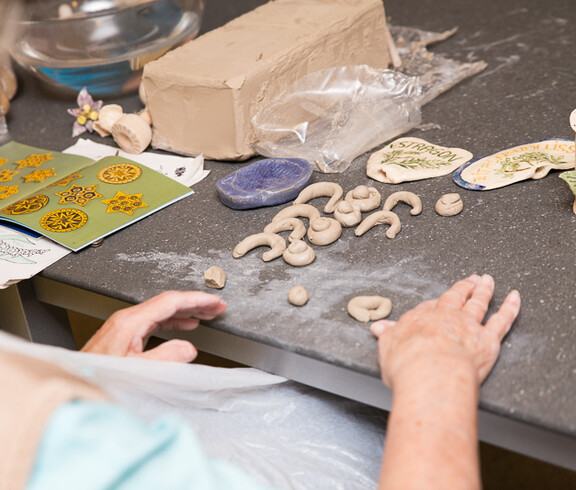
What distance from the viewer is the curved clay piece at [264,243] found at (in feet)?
2.59

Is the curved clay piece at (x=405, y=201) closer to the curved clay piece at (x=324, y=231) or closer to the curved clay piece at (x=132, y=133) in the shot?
the curved clay piece at (x=324, y=231)

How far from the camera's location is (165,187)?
965 millimetres

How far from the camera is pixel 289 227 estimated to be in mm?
840

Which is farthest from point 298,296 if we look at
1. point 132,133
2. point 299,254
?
point 132,133

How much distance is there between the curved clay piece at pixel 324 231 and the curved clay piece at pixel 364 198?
0.05m

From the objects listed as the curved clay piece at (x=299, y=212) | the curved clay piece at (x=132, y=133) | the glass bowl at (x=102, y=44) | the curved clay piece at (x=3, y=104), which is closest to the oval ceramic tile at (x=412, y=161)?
the curved clay piece at (x=299, y=212)

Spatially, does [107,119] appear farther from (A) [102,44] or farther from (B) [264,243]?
(B) [264,243]

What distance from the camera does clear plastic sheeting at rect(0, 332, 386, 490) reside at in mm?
608

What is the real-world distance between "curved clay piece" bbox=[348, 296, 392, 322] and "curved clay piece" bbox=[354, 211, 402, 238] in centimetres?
13

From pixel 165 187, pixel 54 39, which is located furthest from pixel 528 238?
pixel 54 39

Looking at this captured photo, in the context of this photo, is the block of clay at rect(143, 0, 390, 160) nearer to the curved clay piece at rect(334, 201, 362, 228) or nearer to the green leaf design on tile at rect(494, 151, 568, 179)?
the curved clay piece at rect(334, 201, 362, 228)

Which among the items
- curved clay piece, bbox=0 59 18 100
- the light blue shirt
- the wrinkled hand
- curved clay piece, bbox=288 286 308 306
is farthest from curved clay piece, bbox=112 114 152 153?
the light blue shirt

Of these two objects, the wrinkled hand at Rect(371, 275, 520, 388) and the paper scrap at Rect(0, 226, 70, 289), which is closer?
the wrinkled hand at Rect(371, 275, 520, 388)

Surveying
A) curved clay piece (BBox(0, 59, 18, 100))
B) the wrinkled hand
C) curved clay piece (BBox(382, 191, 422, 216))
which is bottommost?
curved clay piece (BBox(382, 191, 422, 216))
